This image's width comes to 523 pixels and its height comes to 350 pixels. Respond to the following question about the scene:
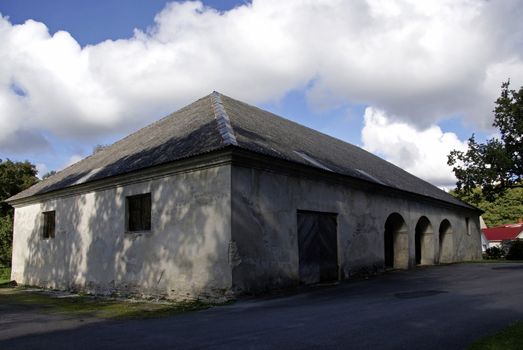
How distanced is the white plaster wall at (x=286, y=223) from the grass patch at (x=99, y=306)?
1558 millimetres

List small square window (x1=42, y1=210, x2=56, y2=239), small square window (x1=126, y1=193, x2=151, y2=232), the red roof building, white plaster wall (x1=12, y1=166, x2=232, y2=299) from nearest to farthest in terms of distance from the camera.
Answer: white plaster wall (x1=12, y1=166, x2=232, y2=299) < small square window (x1=126, y1=193, x2=151, y2=232) < small square window (x1=42, y1=210, x2=56, y2=239) < the red roof building

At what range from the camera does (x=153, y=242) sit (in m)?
12.6

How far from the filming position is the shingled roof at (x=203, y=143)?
12.1 meters

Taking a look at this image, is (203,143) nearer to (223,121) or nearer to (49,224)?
(223,121)

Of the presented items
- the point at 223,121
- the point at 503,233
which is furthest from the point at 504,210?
the point at 223,121

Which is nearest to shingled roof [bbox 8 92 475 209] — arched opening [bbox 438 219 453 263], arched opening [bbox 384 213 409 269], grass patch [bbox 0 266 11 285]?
arched opening [bbox 384 213 409 269]

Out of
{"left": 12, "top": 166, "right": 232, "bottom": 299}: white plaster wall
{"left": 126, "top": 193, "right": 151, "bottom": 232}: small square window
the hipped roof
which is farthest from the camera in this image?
the hipped roof

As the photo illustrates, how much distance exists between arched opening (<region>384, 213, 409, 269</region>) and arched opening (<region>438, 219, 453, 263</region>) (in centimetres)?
569

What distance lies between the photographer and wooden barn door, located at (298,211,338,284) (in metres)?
13.2

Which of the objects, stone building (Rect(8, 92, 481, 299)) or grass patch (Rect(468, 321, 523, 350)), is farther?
stone building (Rect(8, 92, 481, 299))

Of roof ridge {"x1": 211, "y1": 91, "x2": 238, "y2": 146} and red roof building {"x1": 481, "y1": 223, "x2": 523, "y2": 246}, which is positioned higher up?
roof ridge {"x1": 211, "y1": 91, "x2": 238, "y2": 146}

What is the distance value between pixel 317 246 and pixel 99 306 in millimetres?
6193

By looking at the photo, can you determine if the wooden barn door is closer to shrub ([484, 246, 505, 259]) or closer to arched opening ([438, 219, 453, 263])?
arched opening ([438, 219, 453, 263])

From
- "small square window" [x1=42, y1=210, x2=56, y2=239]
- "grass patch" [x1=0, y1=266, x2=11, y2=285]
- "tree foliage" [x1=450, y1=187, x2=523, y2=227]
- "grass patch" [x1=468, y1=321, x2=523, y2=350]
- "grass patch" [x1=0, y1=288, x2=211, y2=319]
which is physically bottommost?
"grass patch" [x1=0, y1=266, x2=11, y2=285]
